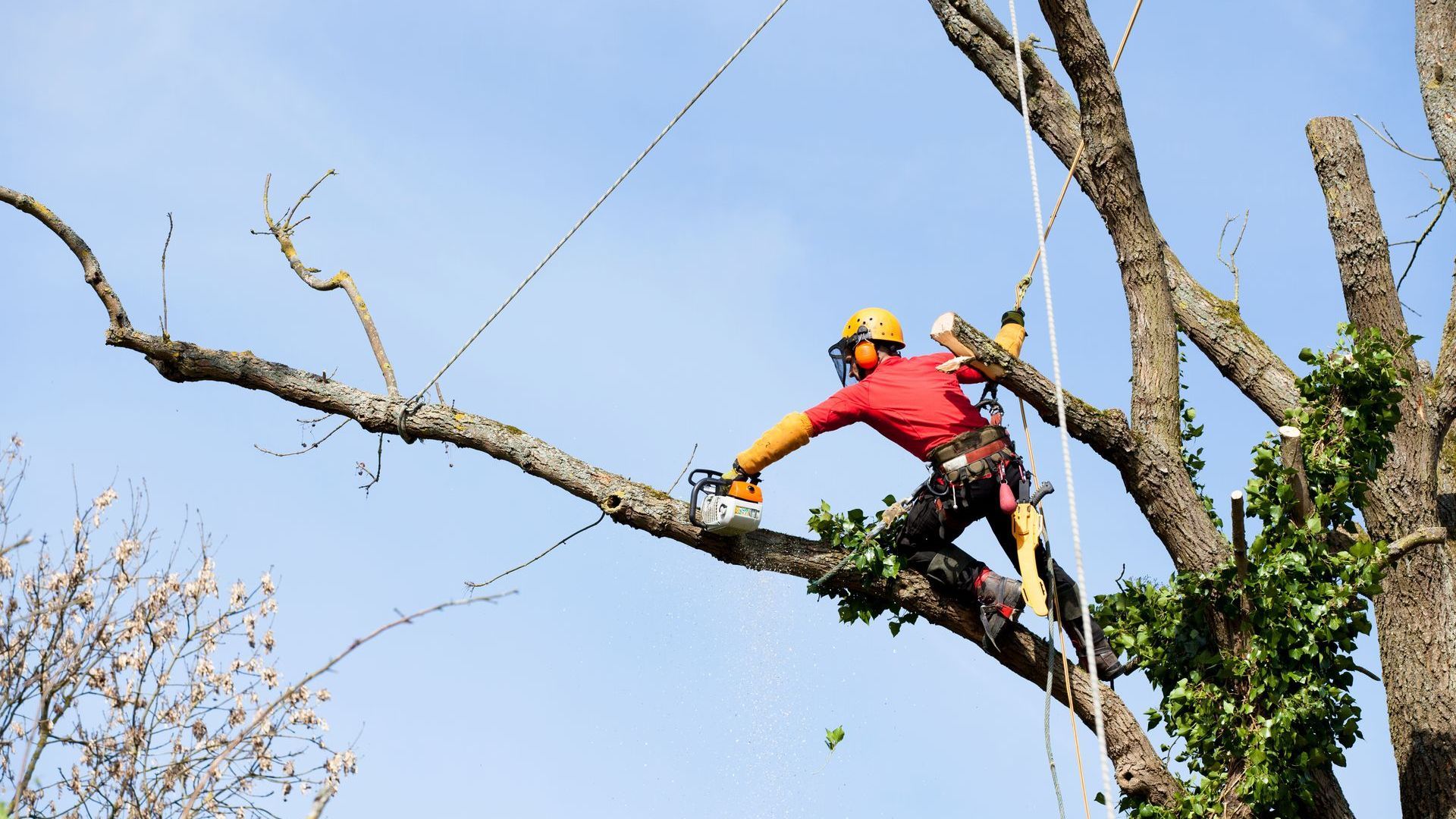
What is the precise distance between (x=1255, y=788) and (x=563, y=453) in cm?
323

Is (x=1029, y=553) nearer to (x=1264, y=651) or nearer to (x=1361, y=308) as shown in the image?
(x=1264, y=651)

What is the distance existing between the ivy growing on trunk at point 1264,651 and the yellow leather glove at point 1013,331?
115 centimetres

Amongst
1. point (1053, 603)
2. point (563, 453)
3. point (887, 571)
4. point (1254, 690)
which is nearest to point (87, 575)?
point (563, 453)

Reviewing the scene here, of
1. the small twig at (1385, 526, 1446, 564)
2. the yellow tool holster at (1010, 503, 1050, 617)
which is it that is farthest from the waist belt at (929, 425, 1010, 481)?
the small twig at (1385, 526, 1446, 564)

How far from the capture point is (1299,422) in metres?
6.46

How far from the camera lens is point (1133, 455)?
20.0 ft

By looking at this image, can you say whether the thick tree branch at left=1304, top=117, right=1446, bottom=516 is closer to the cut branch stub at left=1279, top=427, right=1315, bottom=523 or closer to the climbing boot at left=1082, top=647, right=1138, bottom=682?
the cut branch stub at left=1279, top=427, right=1315, bottom=523

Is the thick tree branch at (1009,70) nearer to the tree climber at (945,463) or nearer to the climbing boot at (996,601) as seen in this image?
the tree climber at (945,463)

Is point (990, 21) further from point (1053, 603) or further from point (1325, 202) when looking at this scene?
point (1053, 603)

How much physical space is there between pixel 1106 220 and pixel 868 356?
146 centimetres

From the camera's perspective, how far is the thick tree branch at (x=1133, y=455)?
18.7 ft

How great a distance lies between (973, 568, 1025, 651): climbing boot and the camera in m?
5.93

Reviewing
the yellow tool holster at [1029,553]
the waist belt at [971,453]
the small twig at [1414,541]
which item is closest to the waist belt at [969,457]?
the waist belt at [971,453]

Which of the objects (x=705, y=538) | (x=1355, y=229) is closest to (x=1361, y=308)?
(x=1355, y=229)
